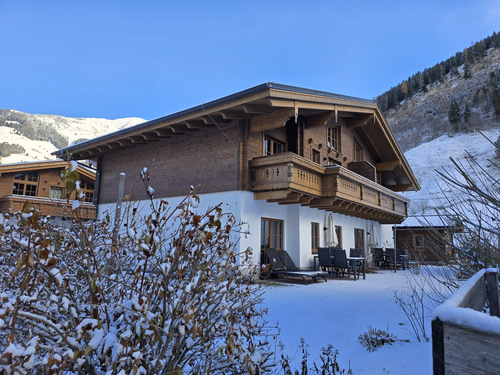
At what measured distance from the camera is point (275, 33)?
36.5 metres

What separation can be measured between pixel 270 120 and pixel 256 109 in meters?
0.62

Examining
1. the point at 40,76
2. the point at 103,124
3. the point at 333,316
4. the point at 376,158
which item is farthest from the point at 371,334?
the point at 103,124

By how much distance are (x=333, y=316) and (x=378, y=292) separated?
3.39 meters

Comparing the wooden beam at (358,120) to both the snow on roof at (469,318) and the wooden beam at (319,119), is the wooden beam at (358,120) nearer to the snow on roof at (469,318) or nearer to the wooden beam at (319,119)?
the wooden beam at (319,119)

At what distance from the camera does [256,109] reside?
11289 millimetres

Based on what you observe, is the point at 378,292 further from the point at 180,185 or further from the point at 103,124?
the point at 103,124

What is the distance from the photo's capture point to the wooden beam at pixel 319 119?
1327cm

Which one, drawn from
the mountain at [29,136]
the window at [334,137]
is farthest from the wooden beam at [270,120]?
the mountain at [29,136]

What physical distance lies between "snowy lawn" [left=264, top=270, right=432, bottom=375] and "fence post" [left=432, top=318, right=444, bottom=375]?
9.64ft

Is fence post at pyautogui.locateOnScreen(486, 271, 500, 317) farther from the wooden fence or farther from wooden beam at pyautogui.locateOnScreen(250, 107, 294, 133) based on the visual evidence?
wooden beam at pyautogui.locateOnScreen(250, 107, 294, 133)

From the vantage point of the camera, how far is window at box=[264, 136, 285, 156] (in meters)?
13.2

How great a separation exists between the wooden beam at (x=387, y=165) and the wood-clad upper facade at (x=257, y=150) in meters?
3.87

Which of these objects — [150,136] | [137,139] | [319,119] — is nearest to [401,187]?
[319,119]

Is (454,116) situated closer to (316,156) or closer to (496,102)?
(496,102)
